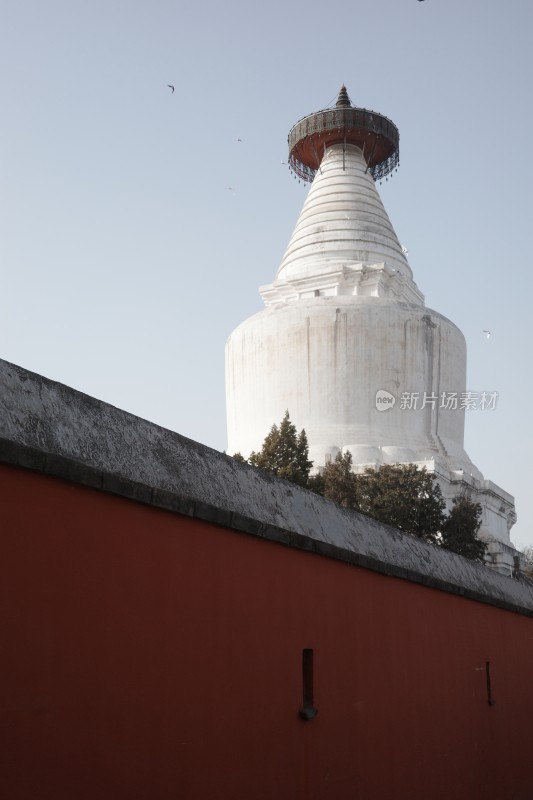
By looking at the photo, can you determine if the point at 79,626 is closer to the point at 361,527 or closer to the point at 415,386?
the point at 361,527

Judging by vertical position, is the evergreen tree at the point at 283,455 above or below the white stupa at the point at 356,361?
below

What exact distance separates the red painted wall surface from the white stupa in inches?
695

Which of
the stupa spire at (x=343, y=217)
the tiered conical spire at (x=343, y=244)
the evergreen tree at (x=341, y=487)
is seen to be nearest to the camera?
the evergreen tree at (x=341, y=487)

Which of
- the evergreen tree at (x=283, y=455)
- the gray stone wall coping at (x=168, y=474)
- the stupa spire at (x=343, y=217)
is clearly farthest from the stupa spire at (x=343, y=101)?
the gray stone wall coping at (x=168, y=474)

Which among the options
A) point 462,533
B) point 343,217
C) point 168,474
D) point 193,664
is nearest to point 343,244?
point 343,217

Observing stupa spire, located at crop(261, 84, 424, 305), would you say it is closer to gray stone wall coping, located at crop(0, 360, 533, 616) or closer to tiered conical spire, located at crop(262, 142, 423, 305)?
tiered conical spire, located at crop(262, 142, 423, 305)

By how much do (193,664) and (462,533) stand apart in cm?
1520

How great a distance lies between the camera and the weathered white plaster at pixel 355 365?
26344 mm

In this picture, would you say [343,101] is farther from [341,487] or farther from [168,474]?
[168,474]

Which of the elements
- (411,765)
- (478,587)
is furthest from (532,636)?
(411,765)

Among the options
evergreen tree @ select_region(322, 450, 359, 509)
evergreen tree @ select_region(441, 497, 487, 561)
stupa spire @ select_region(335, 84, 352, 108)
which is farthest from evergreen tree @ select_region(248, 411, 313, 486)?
stupa spire @ select_region(335, 84, 352, 108)

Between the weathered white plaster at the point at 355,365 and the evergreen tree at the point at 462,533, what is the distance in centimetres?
493

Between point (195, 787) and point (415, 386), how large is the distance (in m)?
23.2

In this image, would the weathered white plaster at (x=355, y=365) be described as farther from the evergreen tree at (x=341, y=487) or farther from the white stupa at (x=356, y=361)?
the evergreen tree at (x=341, y=487)
